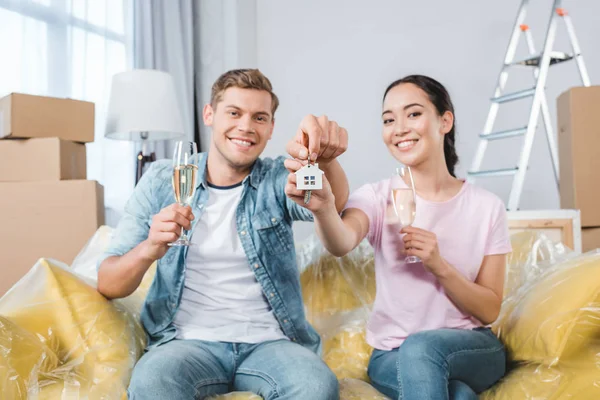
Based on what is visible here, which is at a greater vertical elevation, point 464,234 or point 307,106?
point 307,106

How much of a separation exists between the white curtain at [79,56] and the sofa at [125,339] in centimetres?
151

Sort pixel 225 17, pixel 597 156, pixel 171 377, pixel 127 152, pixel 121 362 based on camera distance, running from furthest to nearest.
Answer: pixel 225 17, pixel 127 152, pixel 597 156, pixel 121 362, pixel 171 377

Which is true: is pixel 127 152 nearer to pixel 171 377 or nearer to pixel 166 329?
pixel 166 329

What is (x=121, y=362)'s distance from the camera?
133cm

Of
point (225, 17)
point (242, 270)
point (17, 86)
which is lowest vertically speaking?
point (242, 270)

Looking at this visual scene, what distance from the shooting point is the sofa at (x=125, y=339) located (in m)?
1.22

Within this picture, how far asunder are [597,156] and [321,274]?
1421 millimetres

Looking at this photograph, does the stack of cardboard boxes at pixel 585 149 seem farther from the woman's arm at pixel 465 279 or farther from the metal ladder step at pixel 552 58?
the woman's arm at pixel 465 279

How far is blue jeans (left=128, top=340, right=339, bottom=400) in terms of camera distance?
3.93 ft

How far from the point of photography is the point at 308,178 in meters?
1.04

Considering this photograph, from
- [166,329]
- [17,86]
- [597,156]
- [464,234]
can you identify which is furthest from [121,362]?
[597,156]

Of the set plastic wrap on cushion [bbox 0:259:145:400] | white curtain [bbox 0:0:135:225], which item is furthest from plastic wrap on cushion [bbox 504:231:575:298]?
white curtain [bbox 0:0:135:225]

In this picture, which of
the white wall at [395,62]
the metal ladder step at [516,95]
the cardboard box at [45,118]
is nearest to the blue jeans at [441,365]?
the cardboard box at [45,118]

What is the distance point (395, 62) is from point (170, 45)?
1.37 meters
